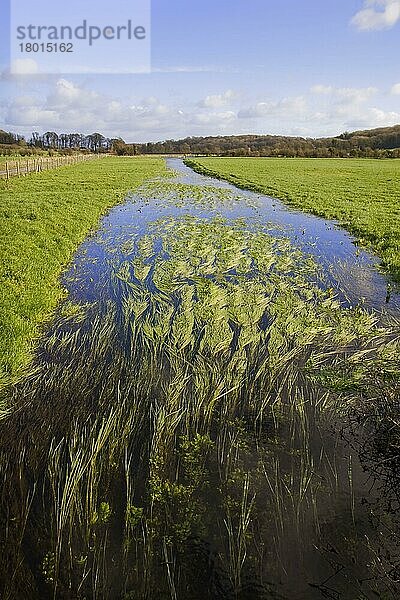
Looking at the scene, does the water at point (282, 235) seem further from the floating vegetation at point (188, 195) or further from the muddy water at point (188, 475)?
the muddy water at point (188, 475)

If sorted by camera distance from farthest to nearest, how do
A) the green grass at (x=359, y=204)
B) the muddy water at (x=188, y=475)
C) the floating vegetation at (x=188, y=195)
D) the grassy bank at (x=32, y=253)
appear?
the floating vegetation at (x=188, y=195) → the green grass at (x=359, y=204) → the grassy bank at (x=32, y=253) → the muddy water at (x=188, y=475)

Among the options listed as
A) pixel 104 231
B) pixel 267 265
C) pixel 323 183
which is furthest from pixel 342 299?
pixel 323 183

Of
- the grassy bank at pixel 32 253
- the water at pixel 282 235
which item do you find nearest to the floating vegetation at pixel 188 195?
the water at pixel 282 235

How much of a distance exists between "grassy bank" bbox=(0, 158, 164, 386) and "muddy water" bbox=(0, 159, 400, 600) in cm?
51

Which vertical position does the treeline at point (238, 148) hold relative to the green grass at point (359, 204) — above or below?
above

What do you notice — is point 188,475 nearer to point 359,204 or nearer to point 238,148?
point 359,204

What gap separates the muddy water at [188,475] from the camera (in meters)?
3.72

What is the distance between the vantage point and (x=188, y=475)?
15.8ft

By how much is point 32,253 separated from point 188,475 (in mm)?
10212

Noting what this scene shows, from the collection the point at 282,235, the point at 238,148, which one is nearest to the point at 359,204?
the point at 282,235

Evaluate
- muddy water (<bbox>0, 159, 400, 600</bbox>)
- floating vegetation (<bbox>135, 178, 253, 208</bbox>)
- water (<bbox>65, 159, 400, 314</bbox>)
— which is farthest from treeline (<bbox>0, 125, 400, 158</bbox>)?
muddy water (<bbox>0, 159, 400, 600</bbox>)

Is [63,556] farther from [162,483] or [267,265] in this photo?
[267,265]

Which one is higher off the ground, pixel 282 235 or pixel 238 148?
pixel 238 148

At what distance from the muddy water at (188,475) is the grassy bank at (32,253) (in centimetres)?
51
